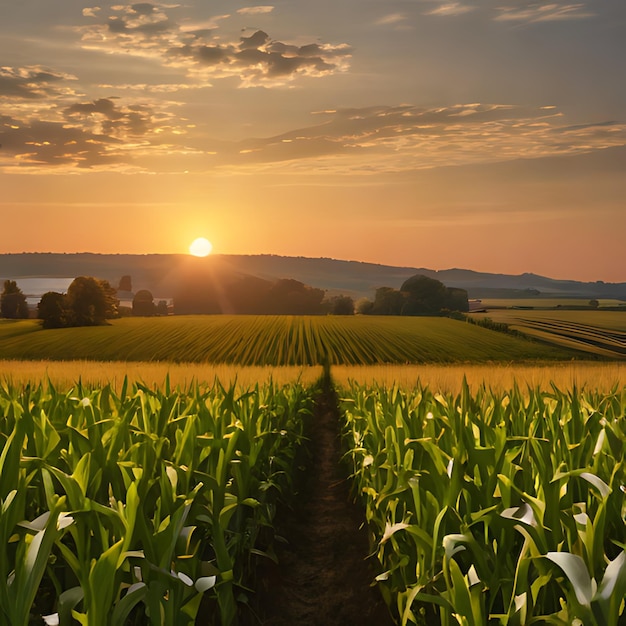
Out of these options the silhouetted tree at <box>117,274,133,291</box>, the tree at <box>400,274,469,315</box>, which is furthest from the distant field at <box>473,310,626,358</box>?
the silhouetted tree at <box>117,274,133,291</box>

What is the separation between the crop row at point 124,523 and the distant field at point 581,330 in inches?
2596

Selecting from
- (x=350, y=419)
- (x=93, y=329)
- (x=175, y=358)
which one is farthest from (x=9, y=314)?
(x=350, y=419)

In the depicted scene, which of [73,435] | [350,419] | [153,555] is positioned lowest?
[350,419]

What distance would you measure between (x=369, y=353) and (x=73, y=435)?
2094 inches

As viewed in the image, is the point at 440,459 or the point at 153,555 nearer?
the point at 153,555

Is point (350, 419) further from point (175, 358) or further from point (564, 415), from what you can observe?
point (175, 358)

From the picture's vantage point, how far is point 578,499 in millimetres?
3869

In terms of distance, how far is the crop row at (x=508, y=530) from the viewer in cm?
276

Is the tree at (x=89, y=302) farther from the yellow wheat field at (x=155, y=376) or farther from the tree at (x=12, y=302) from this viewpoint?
the yellow wheat field at (x=155, y=376)

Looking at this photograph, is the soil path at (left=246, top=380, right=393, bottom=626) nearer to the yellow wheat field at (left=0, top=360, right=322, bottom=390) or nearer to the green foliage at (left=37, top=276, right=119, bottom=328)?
the yellow wheat field at (left=0, top=360, right=322, bottom=390)

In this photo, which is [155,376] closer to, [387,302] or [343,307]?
[387,302]

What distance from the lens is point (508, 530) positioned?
3203 millimetres

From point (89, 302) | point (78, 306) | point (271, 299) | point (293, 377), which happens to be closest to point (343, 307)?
point (271, 299)

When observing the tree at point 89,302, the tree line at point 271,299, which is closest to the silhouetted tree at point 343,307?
the tree line at point 271,299
